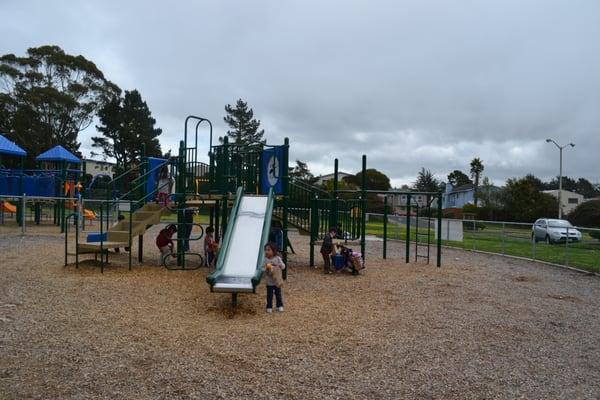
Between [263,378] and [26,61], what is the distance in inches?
2009

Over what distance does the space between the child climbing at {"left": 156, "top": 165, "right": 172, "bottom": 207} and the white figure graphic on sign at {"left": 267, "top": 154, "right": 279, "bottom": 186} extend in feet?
8.82

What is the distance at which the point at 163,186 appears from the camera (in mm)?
12359

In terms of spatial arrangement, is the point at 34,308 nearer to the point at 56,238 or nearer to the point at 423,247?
the point at 56,238

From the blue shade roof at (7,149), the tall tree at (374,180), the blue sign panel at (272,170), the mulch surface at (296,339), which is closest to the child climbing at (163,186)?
the mulch surface at (296,339)

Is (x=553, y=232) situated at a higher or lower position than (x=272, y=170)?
lower

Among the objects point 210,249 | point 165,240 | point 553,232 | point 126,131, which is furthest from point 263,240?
point 126,131

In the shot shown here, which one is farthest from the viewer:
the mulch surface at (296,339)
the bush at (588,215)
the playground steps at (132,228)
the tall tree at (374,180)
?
the tall tree at (374,180)

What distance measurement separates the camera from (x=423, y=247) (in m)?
20.8

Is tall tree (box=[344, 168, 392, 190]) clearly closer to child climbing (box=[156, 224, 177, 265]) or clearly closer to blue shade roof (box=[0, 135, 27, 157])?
blue shade roof (box=[0, 135, 27, 157])

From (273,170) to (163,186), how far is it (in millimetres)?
2844

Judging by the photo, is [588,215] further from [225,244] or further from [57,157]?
[57,157]

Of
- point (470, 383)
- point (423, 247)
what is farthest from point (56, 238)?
point (470, 383)

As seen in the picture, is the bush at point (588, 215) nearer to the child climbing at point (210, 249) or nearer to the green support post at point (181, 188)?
the child climbing at point (210, 249)

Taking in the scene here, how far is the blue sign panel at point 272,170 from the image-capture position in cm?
1162
